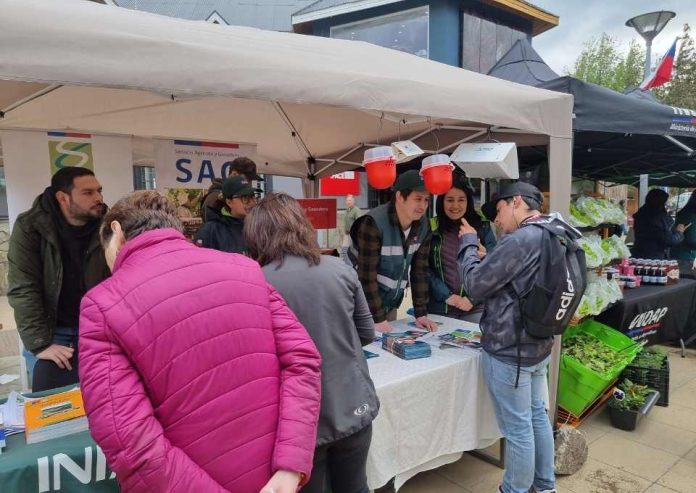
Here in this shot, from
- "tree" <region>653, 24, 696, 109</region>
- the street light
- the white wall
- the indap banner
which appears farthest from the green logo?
"tree" <region>653, 24, 696, 109</region>

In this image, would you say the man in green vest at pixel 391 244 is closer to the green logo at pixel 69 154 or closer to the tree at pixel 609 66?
the green logo at pixel 69 154

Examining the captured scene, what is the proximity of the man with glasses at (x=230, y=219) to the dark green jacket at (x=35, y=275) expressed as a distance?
806mm

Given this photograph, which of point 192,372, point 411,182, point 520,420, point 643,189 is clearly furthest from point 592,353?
point 643,189

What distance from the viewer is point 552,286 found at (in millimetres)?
1975

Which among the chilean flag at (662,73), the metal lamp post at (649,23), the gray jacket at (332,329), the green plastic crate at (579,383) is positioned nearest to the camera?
the gray jacket at (332,329)

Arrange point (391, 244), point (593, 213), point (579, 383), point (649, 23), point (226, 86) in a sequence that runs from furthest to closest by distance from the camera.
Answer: point (649, 23)
point (593, 213)
point (579, 383)
point (391, 244)
point (226, 86)

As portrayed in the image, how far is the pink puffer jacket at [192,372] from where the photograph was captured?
94 cm

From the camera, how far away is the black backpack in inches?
77.7

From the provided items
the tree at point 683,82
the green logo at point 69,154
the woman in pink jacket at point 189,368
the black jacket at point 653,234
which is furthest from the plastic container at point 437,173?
the tree at point 683,82

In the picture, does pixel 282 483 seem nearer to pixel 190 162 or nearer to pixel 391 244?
pixel 391 244

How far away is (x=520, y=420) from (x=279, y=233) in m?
1.45

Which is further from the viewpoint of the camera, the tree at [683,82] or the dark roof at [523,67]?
the tree at [683,82]

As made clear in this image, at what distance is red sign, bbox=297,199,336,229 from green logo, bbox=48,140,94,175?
7.18ft

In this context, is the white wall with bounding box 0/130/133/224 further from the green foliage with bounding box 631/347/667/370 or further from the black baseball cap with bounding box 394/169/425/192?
the green foliage with bounding box 631/347/667/370
